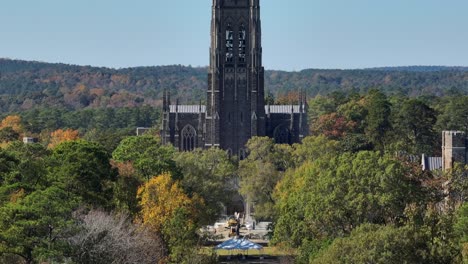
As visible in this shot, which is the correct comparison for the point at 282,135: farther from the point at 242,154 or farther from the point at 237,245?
the point at 237,245

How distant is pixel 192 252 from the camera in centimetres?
5919

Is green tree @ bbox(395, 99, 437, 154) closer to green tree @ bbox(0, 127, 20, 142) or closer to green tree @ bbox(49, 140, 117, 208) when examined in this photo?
green tree @ bbox(0, 127, 20, 142)

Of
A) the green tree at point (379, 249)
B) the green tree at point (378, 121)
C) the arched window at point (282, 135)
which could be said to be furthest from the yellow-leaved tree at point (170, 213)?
the green tree at point (378, 121)

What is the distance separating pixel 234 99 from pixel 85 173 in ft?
186

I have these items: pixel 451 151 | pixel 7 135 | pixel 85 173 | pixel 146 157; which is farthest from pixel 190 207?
pixel 7 135

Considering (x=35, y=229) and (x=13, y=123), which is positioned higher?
(x=13, y=123)

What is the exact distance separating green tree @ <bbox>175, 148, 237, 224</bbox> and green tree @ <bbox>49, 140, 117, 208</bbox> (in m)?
6.51

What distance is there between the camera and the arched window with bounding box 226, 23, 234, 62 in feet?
400

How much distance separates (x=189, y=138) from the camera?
406ft

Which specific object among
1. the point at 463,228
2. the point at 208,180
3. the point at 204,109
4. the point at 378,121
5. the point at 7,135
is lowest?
the point at 208,180

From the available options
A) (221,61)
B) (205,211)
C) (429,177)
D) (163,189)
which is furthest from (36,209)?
(221,61)

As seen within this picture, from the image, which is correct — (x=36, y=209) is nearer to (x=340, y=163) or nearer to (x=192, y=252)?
(x=192, y=252)

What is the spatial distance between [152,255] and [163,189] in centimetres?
962

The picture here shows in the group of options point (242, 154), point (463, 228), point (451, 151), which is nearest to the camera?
point (463, 228)
